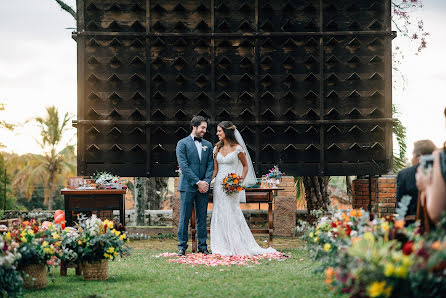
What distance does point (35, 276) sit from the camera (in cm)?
621

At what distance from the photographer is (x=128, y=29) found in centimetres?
1173

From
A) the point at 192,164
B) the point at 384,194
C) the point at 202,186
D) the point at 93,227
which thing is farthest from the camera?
the point at 384,194

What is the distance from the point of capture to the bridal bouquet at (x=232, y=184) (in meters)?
9.31

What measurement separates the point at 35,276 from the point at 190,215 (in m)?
3.50

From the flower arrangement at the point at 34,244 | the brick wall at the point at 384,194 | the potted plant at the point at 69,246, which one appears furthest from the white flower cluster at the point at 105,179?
the brick wall at the point at 384,194

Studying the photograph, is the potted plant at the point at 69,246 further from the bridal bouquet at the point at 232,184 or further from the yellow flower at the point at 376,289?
the yellow flower at the point at 376,289

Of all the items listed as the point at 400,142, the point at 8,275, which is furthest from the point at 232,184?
the point at 400,142

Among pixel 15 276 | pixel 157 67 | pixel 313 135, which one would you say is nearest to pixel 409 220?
pixel 15 276

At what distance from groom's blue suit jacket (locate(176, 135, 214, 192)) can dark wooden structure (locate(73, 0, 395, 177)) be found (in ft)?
7.29

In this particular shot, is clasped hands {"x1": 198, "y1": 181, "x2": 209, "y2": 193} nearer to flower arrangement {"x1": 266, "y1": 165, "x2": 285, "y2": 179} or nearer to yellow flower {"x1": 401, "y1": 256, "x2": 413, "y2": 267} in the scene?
flower arrangement {"x1": 266, "y1": 165, "x2": 285, "y2": 179}

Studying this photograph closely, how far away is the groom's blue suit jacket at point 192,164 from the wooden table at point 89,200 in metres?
1.14

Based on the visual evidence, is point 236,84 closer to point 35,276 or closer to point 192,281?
point 192,281

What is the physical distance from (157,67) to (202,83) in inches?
36.1

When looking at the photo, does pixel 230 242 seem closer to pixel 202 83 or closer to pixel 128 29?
pixel 202 83
